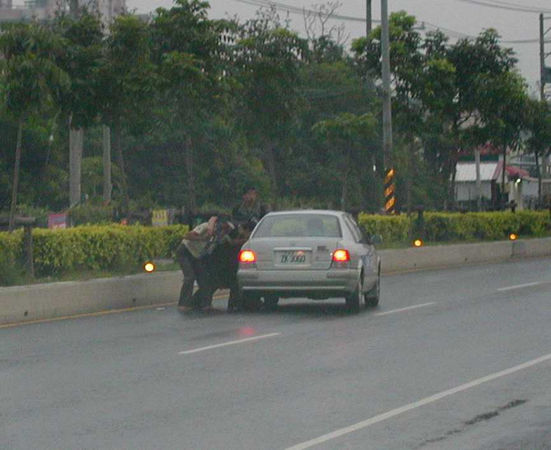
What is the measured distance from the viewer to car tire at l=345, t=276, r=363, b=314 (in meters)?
20.1

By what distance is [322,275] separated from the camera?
19.8 metres

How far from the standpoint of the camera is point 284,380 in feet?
40.9

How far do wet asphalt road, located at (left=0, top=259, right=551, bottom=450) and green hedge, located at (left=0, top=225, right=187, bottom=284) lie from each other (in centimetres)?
253

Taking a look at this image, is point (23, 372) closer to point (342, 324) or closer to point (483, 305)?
point (342, 324)

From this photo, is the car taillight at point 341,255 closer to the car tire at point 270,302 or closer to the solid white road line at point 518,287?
the car tire at point 270,302

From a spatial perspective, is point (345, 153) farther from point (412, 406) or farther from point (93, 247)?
point (412, 406)

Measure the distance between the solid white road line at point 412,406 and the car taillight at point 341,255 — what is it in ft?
19.9

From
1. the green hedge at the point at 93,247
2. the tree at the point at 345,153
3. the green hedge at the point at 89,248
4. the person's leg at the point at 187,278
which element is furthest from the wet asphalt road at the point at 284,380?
the tree at the point at 345,153

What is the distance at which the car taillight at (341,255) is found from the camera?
19828mm

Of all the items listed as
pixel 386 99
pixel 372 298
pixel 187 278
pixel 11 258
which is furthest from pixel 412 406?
pixel 386 99

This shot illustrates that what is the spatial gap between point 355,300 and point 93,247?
5791mm

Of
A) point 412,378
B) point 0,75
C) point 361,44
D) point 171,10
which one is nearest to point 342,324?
point 412,378

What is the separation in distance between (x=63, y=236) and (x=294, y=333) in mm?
7100

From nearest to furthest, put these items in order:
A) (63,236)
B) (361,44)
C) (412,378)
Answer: (412,378), (63,236), (361,44)
